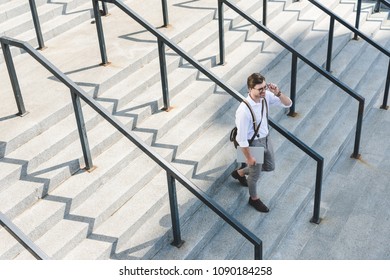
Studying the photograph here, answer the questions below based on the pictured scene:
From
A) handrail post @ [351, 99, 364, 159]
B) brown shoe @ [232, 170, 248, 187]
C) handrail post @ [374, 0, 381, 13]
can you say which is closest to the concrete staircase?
brown shoe @ [232, 170, 248, 187]

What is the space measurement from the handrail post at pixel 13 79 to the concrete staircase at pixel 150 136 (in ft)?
0.35

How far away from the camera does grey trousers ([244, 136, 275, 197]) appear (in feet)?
15.4

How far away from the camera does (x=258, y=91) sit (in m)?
4.43

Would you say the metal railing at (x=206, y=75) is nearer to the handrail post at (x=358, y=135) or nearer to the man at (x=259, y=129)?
the man at (x=259, y=129)

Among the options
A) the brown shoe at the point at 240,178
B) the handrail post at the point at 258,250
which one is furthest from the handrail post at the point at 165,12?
the handrail post at the point at 258,250

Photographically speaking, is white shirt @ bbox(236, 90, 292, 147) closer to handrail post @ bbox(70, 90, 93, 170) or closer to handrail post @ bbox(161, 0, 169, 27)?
handrail post @ bbox(70, 90, 93, 170)

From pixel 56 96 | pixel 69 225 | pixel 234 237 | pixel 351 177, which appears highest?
pixel 56 96

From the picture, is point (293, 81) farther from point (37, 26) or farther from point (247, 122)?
point (37, 26)

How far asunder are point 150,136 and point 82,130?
853 millimetres

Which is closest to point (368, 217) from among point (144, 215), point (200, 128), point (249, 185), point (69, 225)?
point (249, 185)

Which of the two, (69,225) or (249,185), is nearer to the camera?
(69,225)
